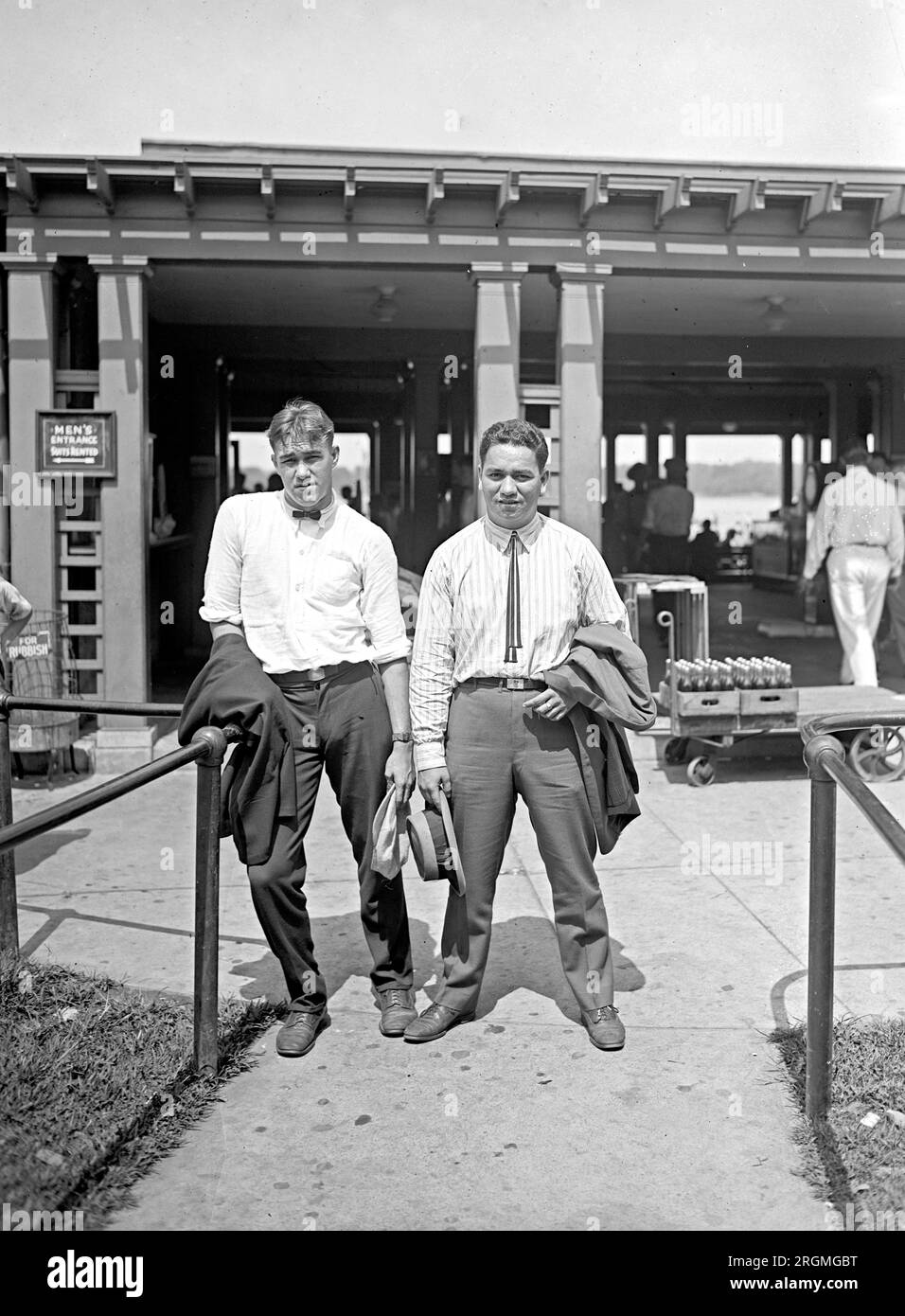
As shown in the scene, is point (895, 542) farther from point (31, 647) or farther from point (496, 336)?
point (31, 647)

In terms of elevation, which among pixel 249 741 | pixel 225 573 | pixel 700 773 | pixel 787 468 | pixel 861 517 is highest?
pixel 787 468

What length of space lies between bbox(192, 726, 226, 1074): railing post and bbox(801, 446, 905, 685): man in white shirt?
660 centimetres

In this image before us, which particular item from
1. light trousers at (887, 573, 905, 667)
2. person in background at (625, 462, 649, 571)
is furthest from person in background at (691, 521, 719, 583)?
light trousers at (887, 573, 905, 667)

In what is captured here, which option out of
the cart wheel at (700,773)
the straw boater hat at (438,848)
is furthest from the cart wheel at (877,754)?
the straw boater hat at (438,848)

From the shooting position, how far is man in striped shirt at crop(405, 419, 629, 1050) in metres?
3.89

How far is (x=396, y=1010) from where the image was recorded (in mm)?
4082

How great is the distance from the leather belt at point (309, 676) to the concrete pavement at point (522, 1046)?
1.13m

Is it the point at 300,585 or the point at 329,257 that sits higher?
the point at 329,257

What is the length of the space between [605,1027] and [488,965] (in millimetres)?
843

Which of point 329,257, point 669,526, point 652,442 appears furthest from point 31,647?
point 652,442

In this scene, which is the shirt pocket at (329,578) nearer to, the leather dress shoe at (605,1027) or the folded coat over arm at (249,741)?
the folded coat over arm at (249,741)

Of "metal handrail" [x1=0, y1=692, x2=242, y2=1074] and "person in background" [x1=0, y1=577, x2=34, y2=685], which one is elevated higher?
"person in background" [x1=0, y1=577, x2=34, y2=685]

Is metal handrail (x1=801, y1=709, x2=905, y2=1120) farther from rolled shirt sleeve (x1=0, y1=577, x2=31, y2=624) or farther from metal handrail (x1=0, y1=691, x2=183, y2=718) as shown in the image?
rolled shirt sleeve (x1=0, y1=577, x2=31, y2=624)
